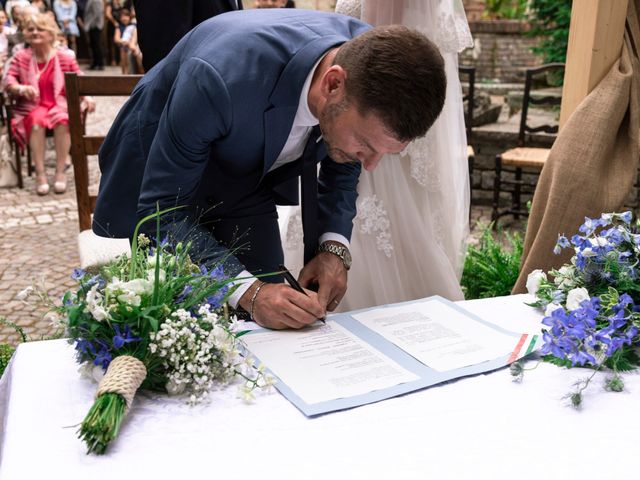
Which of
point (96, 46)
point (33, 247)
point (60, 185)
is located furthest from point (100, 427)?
point (96, 46)

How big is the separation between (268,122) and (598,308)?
88 centimetres

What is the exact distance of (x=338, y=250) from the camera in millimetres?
2037

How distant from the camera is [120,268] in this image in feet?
4.68

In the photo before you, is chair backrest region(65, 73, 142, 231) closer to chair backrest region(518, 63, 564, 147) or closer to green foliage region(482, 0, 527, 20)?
chair backrest region(518, 63, 564, 147)

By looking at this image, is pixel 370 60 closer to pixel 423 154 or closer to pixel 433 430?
pixel 433 430


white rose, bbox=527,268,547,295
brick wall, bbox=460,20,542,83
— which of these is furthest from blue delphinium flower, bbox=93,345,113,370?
brick wall, bbox=460,20,542,83

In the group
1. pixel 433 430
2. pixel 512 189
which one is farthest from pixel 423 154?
pixel 512 189

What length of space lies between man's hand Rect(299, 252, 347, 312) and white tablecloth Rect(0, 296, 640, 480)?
558 millimetres

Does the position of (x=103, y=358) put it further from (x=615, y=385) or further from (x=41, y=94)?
(x=41, y=94)

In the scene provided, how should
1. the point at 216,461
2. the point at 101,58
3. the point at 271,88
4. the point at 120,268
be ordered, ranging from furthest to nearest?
1. the point at 101,58
2. the point at 271,88
3. the point at 120,268
4. the point at 216,461

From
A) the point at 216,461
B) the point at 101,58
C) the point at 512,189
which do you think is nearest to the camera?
the point at 216,461

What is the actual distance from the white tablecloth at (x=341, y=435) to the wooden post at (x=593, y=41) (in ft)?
4.85

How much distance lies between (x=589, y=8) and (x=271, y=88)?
145cm

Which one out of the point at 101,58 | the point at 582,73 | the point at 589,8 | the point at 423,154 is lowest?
the point at 101,58
